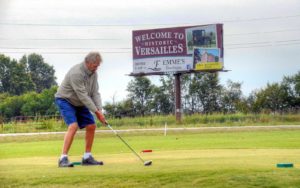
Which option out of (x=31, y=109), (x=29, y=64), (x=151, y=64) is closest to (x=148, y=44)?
(x=151, y=64)

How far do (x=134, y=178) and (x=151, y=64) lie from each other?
47835mm

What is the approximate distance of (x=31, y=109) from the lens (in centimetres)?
8219

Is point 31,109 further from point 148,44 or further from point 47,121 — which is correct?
point 47,121

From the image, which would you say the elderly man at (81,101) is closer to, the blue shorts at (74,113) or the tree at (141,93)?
the blue shorts at (74,113)

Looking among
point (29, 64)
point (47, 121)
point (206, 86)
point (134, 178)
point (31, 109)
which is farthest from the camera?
point (29, 64)

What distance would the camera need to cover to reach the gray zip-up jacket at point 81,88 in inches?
380

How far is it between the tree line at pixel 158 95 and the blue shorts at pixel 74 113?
6915 cm

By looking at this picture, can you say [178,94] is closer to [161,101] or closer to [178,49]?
[178,49]

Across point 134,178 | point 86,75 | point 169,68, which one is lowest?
point 134,178

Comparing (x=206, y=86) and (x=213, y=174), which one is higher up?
(x=206, y=86)

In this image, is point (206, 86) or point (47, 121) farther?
point (206, 86)

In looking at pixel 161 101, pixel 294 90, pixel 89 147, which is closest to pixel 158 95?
pixel 161 101

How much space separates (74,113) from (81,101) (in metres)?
0.32

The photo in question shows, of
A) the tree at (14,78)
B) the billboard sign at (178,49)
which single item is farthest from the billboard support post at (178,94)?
the tree at (14,78)
